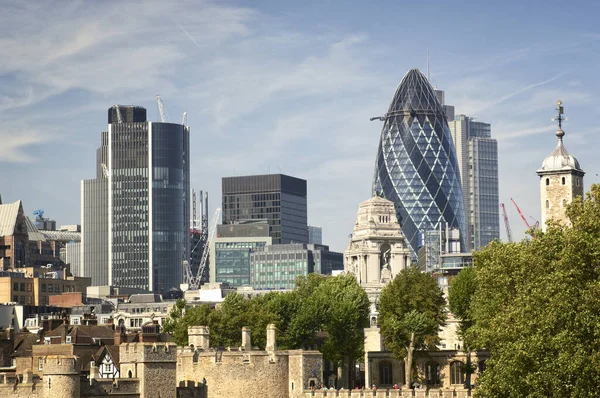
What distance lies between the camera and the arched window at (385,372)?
153625 mm

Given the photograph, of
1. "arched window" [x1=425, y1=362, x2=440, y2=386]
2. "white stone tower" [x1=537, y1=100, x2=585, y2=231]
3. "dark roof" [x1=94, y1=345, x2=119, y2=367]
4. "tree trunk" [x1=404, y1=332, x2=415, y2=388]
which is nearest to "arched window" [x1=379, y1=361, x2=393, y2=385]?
"arched window" [x1=425, y1=362, x2=440, y2=386]

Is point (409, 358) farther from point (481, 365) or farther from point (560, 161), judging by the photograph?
point (560, 161)

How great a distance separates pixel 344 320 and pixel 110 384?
51.0 meters

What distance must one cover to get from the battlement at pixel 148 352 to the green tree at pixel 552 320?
2416cm

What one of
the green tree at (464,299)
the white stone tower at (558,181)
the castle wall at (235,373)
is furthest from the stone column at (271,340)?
the white stone tower at (558,181)

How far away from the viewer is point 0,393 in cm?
11138

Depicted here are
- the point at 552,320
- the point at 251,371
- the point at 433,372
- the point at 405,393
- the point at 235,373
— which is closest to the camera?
the point at 552,320

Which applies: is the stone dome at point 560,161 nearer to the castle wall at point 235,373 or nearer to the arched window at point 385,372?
the arched window at point 385,372

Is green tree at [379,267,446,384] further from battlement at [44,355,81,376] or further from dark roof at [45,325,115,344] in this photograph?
battlement at [44,355,81,376]

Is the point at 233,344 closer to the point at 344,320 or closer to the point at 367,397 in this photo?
the point at 344,320

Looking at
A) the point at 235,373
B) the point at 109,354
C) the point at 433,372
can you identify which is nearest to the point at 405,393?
the point at 235,373

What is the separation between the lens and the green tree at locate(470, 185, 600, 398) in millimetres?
105312

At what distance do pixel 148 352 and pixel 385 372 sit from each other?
4510cm

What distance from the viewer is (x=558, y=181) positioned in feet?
519
